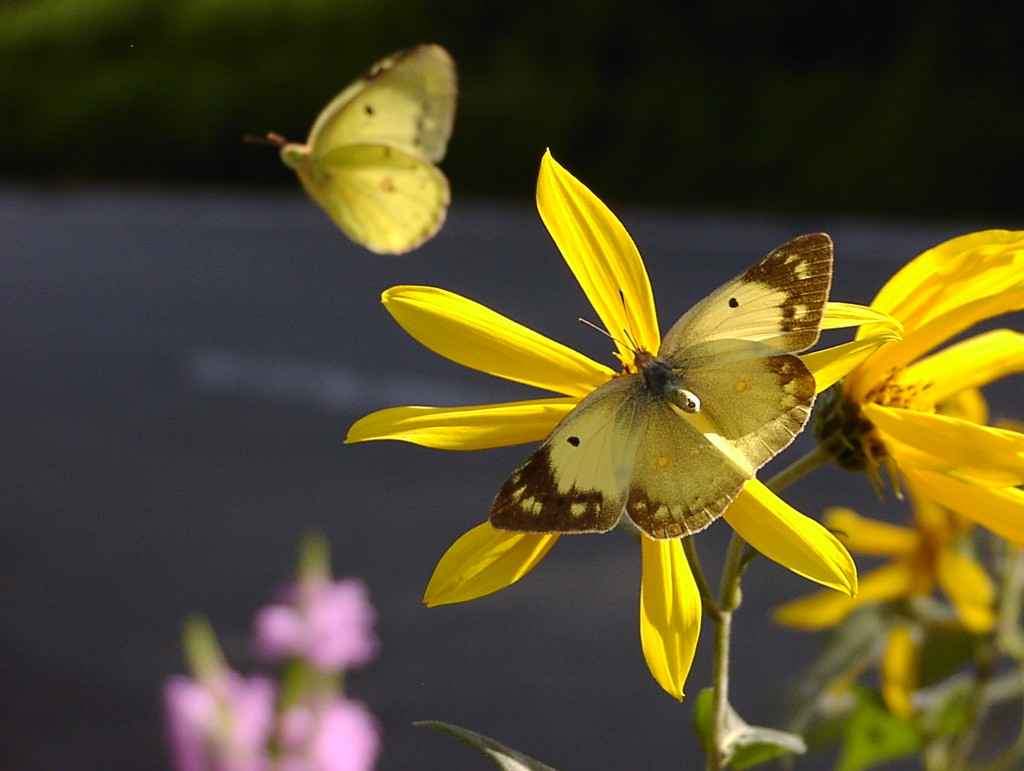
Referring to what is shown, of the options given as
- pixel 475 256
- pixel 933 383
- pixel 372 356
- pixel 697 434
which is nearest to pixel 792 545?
pixel 697 434

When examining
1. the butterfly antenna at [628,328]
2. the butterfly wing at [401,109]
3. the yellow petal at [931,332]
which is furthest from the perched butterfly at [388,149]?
the yellow petal at [931,332]

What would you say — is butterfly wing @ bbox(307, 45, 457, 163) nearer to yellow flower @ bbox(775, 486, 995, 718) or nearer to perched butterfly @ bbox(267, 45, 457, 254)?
perched butterfly @ bbox(267, 45, 457, 254)

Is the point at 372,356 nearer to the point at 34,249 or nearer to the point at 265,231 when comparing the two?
the point at 265,231

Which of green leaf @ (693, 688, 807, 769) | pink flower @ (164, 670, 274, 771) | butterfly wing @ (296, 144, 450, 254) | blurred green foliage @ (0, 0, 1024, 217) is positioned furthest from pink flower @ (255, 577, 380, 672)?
blurred green foliage @ (0, 0, 1024, 217)

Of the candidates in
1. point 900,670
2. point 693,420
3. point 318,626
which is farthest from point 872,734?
point 318,626

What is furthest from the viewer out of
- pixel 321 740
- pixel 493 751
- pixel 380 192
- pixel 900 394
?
pixel 380 192

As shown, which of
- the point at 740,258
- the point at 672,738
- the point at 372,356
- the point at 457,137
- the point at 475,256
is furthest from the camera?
the point at 457,137

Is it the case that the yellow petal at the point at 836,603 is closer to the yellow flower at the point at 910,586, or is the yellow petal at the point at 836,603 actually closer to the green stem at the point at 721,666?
the yellow flower at the point at 910,586

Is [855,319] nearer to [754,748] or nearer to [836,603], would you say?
[754,748]
